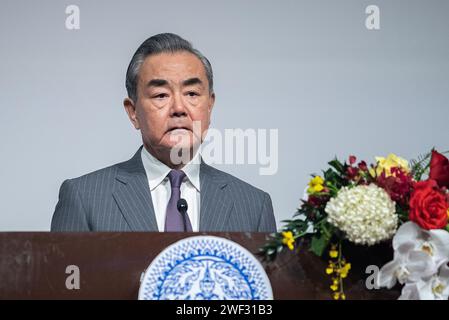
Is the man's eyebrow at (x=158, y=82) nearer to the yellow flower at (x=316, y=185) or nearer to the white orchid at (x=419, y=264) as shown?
the yellow flower at (x=316, y=185)

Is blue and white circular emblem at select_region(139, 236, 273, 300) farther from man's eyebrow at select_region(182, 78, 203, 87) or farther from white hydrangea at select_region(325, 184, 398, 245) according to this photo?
man's eyebrow at select_region(182, 78, 203, 87)

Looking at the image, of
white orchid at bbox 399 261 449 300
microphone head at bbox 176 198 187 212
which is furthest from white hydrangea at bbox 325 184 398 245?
microphone head at bbox 176 198 187 212

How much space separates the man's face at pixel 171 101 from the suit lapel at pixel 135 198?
0.14 metres

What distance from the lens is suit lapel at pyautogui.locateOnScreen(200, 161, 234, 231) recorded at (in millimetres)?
2084

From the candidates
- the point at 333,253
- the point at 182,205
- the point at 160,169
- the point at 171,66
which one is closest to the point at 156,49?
the point at 171,66

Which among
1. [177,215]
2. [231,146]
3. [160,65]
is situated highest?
[160,65]

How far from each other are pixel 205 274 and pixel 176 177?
71 centimetres

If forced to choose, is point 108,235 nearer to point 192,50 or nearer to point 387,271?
point 387,271

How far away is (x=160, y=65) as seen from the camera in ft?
7.52

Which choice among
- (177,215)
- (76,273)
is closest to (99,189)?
(177,215)

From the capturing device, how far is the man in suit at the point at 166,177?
2.05m

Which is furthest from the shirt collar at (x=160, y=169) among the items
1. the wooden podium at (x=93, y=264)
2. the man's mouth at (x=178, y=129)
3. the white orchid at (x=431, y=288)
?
the white orchid at (x=431, y=288)

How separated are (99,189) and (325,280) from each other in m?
0.83
